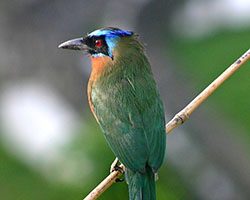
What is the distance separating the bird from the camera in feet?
5.99

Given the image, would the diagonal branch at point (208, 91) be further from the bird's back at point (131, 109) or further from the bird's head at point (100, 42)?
the bird's head at point (100, 42)

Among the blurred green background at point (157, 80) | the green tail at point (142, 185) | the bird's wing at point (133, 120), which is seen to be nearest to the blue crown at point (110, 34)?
the bird's wing at point (133, 120)

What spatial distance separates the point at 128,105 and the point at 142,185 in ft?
0.97

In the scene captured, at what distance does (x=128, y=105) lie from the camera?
192 centimetres

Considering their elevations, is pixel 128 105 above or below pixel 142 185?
above

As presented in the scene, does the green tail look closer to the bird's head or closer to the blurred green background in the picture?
the bird's head

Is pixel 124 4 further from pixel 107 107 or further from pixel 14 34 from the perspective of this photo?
pixel 107 107

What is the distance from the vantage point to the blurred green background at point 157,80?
3.22 meters

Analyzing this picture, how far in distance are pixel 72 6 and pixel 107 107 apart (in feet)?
6.93

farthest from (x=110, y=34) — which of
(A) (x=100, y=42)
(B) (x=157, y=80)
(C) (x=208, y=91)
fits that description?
(B) (x=157, y=80)

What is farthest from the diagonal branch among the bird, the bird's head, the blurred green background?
the blurred green background

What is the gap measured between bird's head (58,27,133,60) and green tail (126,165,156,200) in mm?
492

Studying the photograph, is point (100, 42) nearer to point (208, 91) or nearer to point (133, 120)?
point (133, 120)

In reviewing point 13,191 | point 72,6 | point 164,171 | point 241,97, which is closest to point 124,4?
point 72,6
